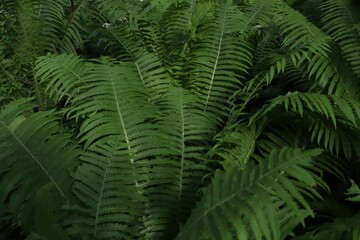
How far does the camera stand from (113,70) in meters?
2.30

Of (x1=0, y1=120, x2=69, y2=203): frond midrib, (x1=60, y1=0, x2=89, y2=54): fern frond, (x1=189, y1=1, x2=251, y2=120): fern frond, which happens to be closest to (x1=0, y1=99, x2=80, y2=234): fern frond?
(x1=0, y1=120, x2=69, y2=203): frond midrib

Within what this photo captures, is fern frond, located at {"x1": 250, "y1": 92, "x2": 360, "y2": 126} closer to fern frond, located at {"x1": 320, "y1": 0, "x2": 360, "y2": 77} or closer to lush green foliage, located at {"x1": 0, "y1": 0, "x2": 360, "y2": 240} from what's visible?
lush green foliage, located at {"x1": 0, "y1": 0, "x2": 360, "y2": 240}

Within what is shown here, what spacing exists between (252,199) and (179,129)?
3.21ft

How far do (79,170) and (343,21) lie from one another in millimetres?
2204

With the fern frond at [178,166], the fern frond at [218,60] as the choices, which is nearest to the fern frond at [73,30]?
the fern frond at [218,60]

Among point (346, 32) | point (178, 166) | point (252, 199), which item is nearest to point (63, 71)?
point (178, 166)

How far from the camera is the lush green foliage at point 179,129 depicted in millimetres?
1459

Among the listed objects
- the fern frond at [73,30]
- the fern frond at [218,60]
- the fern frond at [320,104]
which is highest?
the fern frond at [73,30]

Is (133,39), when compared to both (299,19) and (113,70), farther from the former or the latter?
(299,19)

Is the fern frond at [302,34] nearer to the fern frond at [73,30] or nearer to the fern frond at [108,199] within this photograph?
the fern frond at [108,199]

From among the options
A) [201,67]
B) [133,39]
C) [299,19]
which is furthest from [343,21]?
[133,39]

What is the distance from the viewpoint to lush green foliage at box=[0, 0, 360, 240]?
1.46m

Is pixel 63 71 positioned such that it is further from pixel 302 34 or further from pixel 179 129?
pixel 302 34

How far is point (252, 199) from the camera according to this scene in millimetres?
1225
